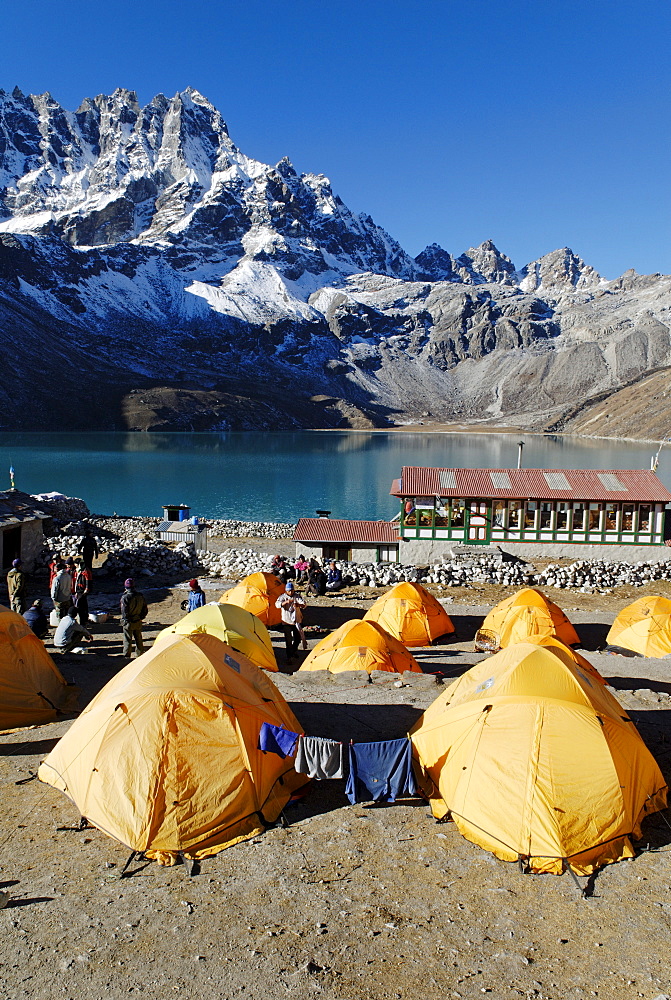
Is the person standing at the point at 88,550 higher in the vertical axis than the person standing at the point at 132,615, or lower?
lower

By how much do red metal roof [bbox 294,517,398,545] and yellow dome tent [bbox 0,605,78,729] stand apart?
1880 centimetres

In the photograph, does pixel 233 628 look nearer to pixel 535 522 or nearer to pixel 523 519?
pixel 523 519

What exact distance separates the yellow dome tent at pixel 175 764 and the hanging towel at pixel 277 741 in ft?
0.48

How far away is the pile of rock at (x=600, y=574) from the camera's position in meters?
26.7

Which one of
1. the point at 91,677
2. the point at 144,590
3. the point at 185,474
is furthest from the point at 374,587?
the point at 185,474

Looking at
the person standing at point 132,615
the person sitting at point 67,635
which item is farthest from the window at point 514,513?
the person sitting at point 67,635

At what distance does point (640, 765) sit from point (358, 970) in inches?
166

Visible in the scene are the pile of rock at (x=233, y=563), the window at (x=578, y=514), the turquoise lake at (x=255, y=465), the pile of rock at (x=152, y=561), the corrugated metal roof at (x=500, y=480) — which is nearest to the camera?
the pile of rock at (x=152, y=561)

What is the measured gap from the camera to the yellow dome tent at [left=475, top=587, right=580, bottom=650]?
17094 mm

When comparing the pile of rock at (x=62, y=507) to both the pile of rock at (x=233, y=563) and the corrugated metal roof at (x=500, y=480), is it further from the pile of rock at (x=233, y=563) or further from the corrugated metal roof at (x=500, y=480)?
the corrugated metal roof at (x=500, y=480)

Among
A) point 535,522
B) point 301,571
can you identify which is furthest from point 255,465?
point 301,571

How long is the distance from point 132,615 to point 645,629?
41.7 ft

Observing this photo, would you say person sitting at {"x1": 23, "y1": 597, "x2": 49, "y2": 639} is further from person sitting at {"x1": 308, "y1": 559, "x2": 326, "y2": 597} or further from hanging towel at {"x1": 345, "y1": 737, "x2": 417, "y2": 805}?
person sitting at {"x1": 308, "y1": 559, "x2": 326, "y2": 597}

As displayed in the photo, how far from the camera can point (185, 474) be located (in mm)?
80312
